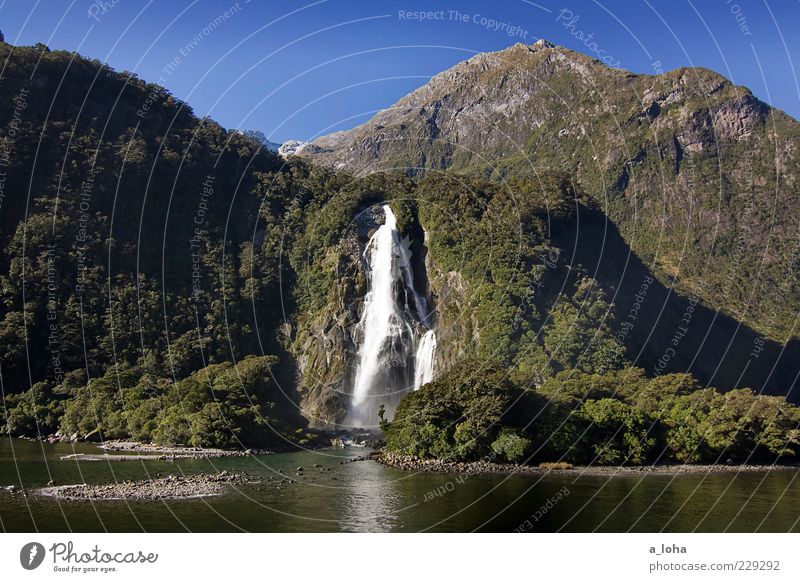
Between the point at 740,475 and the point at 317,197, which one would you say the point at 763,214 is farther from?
the point at 740,475

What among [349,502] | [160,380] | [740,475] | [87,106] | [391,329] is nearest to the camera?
[349,502]

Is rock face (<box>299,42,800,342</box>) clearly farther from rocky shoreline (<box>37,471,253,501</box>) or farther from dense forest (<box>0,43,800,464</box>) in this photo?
rocky shoreline (<box>37,471,253,501</box>)

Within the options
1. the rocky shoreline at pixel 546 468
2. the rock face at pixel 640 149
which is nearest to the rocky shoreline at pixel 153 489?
the rocky shoreline at pixel 546 468

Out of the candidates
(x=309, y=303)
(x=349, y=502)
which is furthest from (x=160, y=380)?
(x=349, y=502)

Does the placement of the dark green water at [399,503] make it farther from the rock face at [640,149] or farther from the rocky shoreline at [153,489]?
the rock face at [640,149]

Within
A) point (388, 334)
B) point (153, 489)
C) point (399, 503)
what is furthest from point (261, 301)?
point (399, 503)

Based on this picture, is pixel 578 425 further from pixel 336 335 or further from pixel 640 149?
pixel 640 149

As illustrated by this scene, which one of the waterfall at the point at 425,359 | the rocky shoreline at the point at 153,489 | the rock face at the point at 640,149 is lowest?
the rocky shoreline at the point at 153,489
